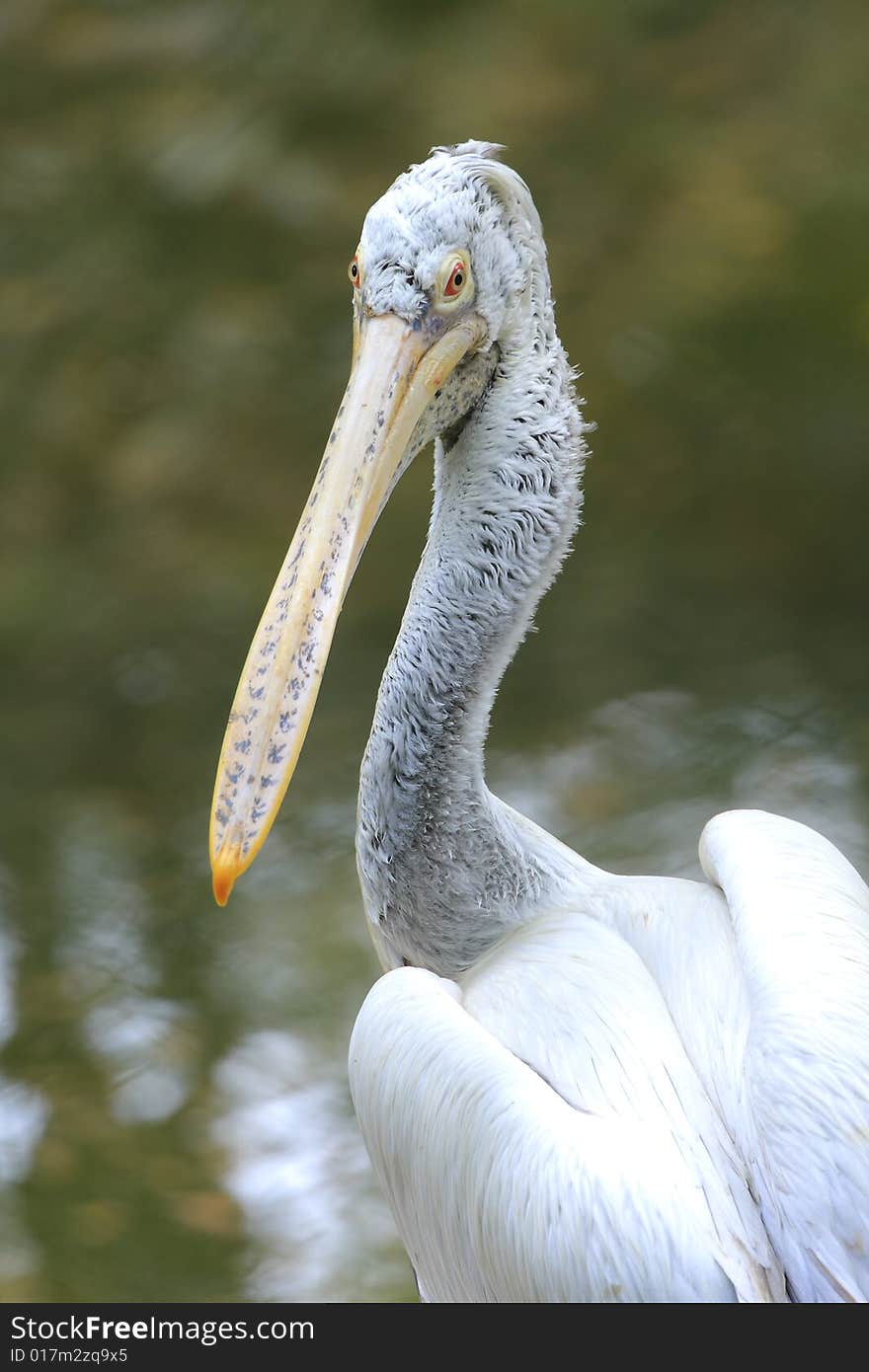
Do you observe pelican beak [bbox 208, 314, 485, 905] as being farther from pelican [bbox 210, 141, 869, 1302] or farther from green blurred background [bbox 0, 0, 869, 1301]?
green blurred background [bbox 0, 0, 869, 1301]

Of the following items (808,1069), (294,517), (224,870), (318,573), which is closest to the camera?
(808,1069)

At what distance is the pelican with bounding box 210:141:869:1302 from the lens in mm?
1579

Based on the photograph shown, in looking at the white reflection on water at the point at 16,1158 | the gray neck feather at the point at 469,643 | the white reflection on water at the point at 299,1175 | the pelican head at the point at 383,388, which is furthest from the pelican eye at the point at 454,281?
the white reflection on water at the point at 16,1158

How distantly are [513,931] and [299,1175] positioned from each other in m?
0.93

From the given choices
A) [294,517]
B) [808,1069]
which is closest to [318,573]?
[808,1069]

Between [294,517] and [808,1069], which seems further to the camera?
[294,517]

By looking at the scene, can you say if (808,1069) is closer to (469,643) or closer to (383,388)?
(469,643)

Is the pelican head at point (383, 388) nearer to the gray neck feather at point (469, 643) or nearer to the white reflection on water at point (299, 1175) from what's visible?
the gray neck feather at point (469, 643)

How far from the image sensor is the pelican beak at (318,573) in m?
1.77

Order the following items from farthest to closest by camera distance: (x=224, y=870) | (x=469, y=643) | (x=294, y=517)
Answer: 1. (x=294, y=517)
2. (x=469, y=643)
3. (x=224, y=870)

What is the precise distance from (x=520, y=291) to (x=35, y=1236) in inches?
65.9

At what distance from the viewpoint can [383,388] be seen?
192 centimetres

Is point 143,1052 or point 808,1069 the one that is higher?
point 143,1052
